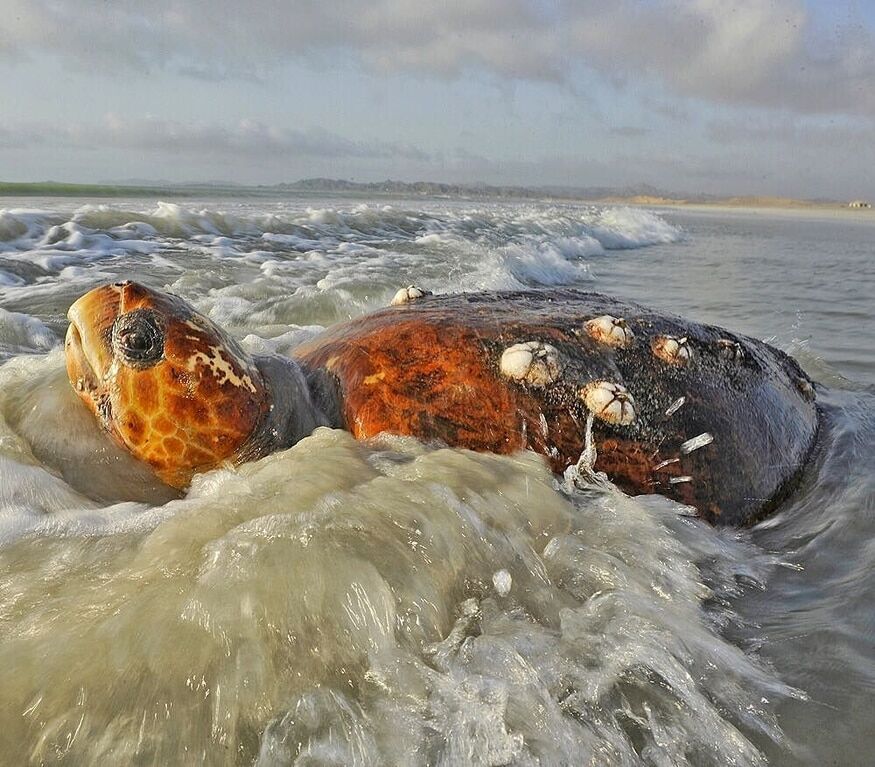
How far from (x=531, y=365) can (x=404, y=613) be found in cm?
100

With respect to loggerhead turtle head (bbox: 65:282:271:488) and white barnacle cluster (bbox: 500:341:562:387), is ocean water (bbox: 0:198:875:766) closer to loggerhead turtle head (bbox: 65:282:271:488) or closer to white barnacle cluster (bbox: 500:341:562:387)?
loggerhead turtle head (bbox: 65:282:271:488)

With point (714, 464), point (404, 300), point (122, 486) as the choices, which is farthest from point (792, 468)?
point (122, 486)

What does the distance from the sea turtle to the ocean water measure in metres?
0.11

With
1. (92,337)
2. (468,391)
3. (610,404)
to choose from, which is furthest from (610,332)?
(92,337)

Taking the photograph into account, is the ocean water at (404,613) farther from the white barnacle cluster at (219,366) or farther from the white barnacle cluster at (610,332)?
the white barnacle cluster at (610,332)

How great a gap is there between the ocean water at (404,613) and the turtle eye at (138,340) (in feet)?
1.05

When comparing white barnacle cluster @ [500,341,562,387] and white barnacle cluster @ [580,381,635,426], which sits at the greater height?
white barnacle cluster @ [500,341,562,387]

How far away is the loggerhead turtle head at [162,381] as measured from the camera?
1.84 metres

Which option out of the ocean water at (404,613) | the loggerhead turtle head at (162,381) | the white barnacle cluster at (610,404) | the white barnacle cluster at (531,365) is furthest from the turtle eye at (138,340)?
the white barnacle cluster at (610,404)

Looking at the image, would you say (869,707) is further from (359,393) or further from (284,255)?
(284,255)

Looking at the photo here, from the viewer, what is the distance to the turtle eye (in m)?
1.82

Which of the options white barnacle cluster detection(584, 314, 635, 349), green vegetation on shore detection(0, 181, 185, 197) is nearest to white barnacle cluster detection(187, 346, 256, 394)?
white barnacle cluster detection(584, 314, 635, 349)

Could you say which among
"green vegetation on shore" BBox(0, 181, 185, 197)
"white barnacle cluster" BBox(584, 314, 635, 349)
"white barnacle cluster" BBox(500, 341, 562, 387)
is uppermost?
"white barnacle cluster" BBox(584, 314, 635, 349)

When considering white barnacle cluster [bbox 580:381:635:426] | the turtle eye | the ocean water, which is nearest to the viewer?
the ocean water
